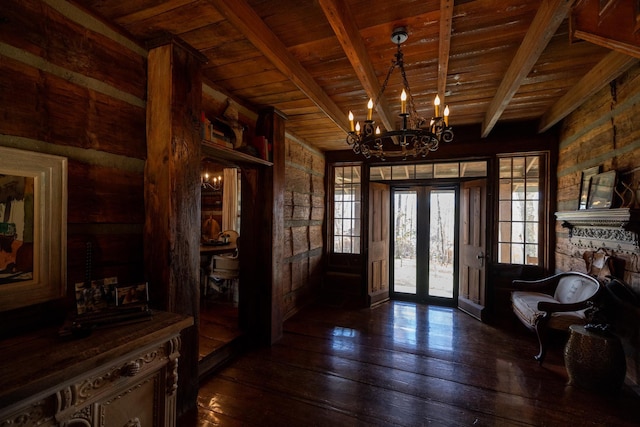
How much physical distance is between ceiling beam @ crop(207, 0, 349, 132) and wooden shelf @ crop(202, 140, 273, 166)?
2.59ft

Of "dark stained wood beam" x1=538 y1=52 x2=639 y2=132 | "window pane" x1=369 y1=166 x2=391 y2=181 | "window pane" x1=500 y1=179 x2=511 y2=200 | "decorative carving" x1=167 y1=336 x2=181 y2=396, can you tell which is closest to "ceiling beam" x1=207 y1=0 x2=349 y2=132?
"decorative carving" x1=167 y1=336 x2=181 y2=396

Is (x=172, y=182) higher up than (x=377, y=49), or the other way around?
(x=377, y=49)

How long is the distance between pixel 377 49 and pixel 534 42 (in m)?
1.01

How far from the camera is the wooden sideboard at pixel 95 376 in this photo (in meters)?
0.94

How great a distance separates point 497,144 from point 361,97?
2.32 meters

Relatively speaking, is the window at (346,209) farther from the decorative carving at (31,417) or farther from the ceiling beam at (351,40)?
the decorative carving at (31,417)

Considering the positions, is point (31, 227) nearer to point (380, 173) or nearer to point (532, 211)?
point (380, 173)

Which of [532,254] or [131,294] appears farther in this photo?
[532,254]

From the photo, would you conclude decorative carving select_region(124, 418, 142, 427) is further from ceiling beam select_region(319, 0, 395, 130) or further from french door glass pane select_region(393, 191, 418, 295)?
french door glass pane select_region(393, 191, 418, 295)

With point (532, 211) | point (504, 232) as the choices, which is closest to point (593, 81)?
point (532, 211)

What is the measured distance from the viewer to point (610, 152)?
2.50 meters

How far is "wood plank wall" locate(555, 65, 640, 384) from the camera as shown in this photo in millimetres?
2190

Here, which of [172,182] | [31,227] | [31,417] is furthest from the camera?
[172,182]

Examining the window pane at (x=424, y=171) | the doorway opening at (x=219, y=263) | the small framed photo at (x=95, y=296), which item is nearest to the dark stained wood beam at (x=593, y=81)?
the window pane at (x=424, y=171)
